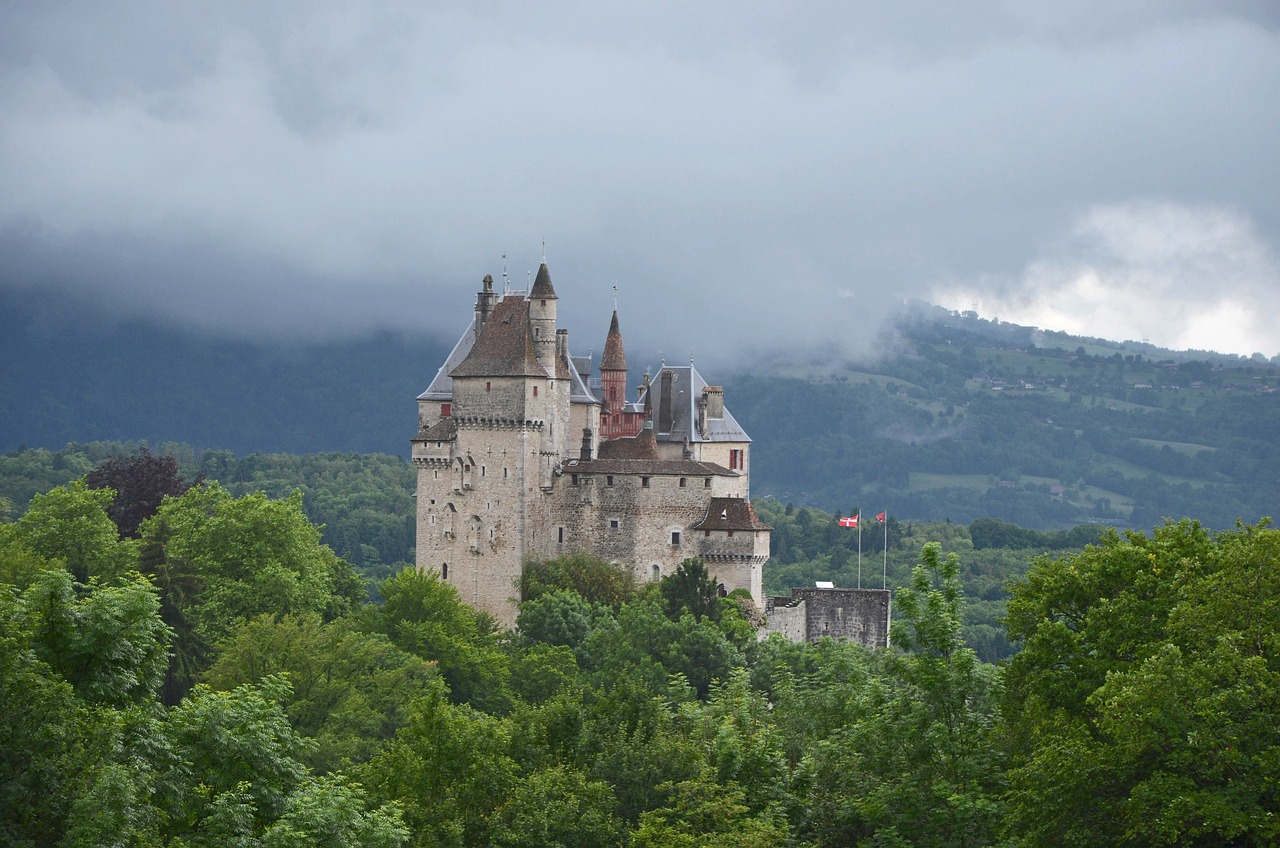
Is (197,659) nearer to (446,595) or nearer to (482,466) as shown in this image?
(446,595)

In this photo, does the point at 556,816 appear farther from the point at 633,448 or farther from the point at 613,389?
the point at 613,389

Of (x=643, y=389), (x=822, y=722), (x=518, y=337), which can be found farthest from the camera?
(x=643, y=389)

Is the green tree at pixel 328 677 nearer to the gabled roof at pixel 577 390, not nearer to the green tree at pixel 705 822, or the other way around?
the green tree at pixel 705 822

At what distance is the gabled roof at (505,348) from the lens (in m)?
95.6

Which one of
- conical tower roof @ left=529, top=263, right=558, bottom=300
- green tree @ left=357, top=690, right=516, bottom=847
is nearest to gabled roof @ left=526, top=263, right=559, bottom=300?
conical tower roof @ left=529, top=263, right=558, bottom=300

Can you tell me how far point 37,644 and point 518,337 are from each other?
57.7 metres

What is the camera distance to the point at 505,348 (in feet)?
317

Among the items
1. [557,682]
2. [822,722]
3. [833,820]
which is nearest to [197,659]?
[557,682]

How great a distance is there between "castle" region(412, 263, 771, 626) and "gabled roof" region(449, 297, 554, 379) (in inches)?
2.4

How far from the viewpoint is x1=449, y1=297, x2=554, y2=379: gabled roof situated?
9562 cm

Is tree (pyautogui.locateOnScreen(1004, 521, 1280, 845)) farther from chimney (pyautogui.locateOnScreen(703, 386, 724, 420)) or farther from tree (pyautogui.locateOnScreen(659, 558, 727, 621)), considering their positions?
chimney (pyautogui.locateOnScreen(703, 386, 724, 420))

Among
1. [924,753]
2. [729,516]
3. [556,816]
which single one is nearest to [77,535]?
[729,516]

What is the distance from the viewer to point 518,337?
316 ft

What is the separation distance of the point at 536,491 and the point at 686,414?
942 centimetres
